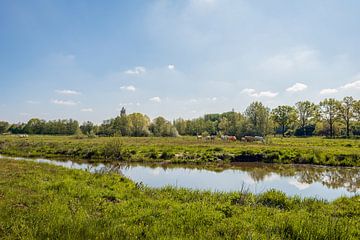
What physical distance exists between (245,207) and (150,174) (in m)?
14.5

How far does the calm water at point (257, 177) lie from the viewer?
59.6 feet

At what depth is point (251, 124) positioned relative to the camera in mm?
71938

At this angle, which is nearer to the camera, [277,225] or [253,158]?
[277,225]

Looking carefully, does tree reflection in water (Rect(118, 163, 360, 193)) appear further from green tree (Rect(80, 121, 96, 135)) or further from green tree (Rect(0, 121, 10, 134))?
green tree (Rect(0, 121, 10, 134))

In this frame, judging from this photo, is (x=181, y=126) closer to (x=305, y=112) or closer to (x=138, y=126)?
(x=138, y=126)

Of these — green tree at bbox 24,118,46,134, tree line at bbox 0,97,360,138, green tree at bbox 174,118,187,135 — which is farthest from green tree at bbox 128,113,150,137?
green tree at bbox 24,118,46,134

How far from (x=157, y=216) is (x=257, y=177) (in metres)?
15.9

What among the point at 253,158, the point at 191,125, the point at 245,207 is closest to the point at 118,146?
the point at 253,158

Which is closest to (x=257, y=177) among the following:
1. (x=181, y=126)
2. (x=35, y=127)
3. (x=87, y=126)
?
(x=181, y=126)

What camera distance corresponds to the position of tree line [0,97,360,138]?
73562 mm

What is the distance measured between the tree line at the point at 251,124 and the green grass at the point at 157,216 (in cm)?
6074

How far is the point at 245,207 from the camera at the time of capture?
1017 centimetres

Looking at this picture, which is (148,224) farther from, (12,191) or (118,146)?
(118,146)

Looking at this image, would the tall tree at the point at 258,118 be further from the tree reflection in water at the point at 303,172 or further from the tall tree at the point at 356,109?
the tree reflection in water at the point at 303,172
